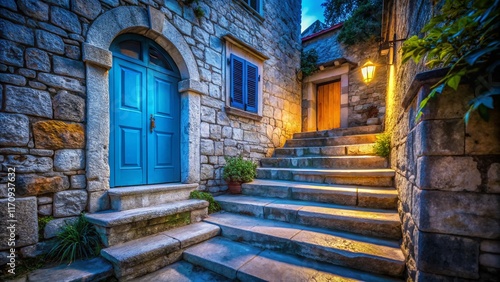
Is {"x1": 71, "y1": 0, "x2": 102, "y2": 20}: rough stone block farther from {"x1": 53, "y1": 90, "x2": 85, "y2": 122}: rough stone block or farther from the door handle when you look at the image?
the door handle

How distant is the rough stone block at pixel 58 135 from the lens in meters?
2.11

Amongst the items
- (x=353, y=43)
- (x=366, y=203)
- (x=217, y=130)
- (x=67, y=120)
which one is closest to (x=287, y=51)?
(x=353, y=43)

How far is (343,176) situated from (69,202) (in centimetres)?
368

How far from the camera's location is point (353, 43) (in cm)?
620

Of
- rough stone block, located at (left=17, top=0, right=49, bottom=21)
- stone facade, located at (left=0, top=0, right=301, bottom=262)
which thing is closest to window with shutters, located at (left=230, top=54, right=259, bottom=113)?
stone facade, located at (left=0, top=0, right=301, bottom=262)

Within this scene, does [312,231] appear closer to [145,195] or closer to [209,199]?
[209,199]

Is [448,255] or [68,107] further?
[68,107]

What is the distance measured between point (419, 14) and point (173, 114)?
3.41 meters

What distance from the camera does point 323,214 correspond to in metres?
2.51

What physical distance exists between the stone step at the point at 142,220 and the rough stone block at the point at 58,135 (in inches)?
33.3

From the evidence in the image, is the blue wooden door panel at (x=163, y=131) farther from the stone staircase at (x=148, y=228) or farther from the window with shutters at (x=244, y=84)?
the window with shutters at (x=244, y=84)

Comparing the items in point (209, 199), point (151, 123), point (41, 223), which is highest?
point (151, 123)

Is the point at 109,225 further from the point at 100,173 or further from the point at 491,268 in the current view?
the point at 491,268

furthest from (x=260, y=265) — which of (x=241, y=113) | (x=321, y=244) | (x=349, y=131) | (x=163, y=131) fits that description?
(x=349, y=131)
